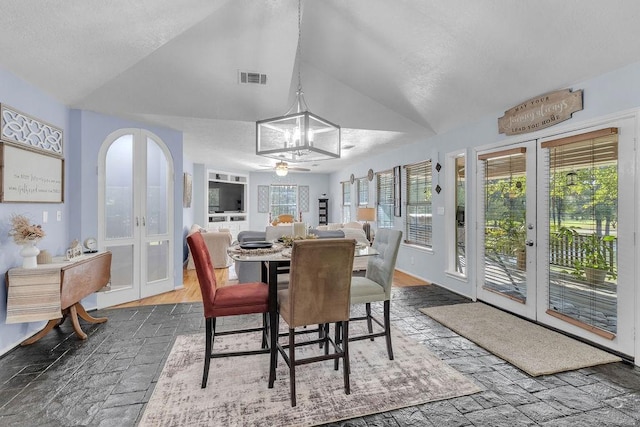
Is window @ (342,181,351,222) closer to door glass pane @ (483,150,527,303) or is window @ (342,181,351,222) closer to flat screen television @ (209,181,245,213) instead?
flat screen television @ (209,181,245,213)

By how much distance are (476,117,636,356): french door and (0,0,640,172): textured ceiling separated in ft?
2.07

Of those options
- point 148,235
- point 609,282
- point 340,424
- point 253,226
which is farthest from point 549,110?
point 253,226

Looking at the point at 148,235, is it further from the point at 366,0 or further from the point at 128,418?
the point at 366,0

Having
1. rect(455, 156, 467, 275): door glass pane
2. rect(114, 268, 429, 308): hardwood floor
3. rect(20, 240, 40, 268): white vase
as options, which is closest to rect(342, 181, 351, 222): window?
rect(114, 268, 429, 308): hardwood floor

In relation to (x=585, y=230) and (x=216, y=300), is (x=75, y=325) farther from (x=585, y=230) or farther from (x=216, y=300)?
(x=585, y=230)

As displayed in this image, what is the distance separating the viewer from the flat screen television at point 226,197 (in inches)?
346

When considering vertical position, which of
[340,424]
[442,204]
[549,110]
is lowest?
[340,424]

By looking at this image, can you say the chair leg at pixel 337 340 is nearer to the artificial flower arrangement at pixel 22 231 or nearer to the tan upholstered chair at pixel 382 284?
the tan upholstered chair at pixel 382 284

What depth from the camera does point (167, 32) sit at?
123 inches

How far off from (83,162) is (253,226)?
6.67m

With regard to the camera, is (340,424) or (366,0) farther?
(366,0)

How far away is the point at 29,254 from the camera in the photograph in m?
2.69

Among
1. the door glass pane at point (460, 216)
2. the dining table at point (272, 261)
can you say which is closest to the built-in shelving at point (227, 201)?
the door glass pane at point (460, 216)

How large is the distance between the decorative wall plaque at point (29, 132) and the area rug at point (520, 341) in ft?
14.3
